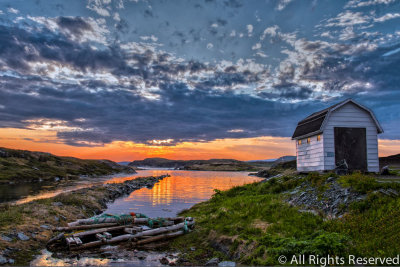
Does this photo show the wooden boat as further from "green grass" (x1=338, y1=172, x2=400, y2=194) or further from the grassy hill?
the grassy hill

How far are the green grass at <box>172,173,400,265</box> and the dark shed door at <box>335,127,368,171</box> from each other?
5.44m

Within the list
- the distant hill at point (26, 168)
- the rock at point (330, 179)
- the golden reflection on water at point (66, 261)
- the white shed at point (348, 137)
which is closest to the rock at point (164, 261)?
the golden reflection on water at point (66, 261)

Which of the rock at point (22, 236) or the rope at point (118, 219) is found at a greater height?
the rope at point (118, 219)

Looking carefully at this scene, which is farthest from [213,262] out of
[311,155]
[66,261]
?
[311,155]

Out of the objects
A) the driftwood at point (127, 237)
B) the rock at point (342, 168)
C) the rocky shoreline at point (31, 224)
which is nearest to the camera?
the rocky shoreline at point (31, 224)

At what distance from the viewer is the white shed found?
22.6m

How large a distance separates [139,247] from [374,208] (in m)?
11.3

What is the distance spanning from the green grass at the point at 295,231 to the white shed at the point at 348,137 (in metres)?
4.73

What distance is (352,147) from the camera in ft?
74.9

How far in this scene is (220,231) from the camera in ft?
49.7

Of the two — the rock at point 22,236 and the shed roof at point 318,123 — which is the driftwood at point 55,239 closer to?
the rock at point 22,236

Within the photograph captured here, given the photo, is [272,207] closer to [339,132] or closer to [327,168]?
[327,168]

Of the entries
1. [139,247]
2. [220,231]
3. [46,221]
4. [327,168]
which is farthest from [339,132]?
[46,221]

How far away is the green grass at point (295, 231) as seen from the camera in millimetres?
9312
